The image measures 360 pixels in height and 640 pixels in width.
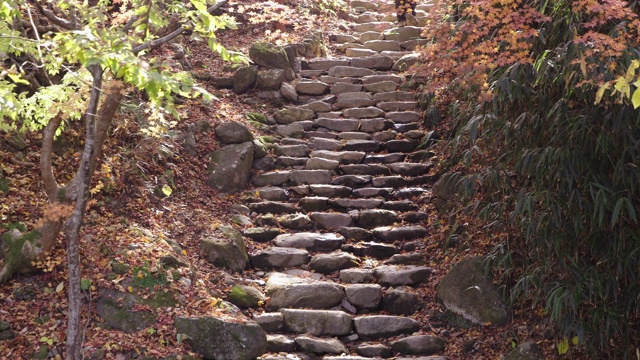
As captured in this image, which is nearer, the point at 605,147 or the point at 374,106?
the point at 605,147

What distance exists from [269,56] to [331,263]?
172 inches

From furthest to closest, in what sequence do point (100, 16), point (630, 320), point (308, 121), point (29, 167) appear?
1. point (308, 121)
2. point (29, 167)
3. point (630, 320)
4. point (100, 16)

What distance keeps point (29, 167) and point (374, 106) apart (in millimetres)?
5129

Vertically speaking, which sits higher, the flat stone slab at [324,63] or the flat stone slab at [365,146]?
the flat stone slab at [324,63]

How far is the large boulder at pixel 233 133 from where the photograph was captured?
25.7 ft

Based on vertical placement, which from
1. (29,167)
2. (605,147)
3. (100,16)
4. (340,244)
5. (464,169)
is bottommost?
(340,244)

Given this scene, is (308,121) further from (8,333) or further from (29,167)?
(8,333)

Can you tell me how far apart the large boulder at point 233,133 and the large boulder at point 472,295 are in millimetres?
3277

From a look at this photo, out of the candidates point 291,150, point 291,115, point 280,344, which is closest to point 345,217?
point 291,150

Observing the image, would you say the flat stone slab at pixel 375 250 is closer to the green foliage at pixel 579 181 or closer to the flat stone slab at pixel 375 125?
the green foliage at pixel 579 181

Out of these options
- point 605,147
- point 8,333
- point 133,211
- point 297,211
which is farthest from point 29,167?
point 605,147

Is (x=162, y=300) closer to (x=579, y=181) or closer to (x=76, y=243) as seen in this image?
(x=76, y=243)

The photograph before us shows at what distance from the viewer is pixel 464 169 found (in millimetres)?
6953

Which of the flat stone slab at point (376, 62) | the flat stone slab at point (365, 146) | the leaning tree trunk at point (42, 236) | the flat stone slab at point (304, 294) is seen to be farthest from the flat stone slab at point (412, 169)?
the leaning tree trunk at point (42, 236)
